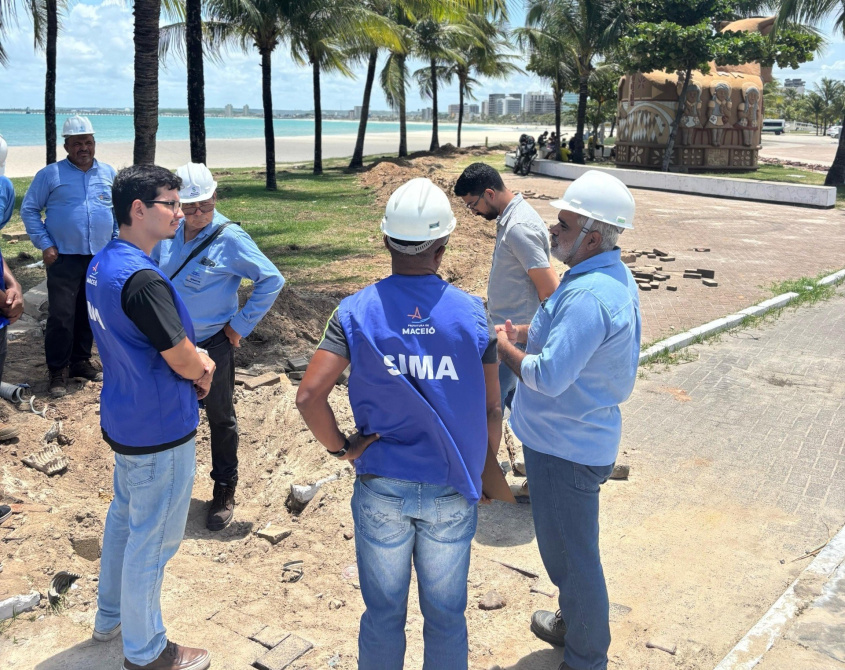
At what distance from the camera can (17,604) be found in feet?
12.0

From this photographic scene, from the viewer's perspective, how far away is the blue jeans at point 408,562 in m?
2.57

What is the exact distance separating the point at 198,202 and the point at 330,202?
16.4 metres

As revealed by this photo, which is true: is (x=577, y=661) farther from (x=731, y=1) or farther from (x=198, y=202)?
(x=731, y=1)

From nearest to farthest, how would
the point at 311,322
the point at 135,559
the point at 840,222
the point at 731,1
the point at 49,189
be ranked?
the point at 135,559, the point at 49,189, the point at 311,322, the point at 840,222, the point at 731,1

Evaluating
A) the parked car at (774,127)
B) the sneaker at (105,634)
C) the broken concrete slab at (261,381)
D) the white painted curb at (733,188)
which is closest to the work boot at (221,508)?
the sneaker at (105,634)

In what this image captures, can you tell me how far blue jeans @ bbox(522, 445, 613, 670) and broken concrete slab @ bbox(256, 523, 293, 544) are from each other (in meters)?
2.07

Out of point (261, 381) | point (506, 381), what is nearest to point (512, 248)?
point (506, 381)

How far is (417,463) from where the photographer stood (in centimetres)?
255

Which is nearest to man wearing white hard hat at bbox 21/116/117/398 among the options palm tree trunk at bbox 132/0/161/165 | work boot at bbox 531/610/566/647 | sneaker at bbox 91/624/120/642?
palm tree trunk at bbox 132/0/161/165

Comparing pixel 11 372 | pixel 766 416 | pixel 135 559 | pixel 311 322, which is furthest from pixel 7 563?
pixel 766 416

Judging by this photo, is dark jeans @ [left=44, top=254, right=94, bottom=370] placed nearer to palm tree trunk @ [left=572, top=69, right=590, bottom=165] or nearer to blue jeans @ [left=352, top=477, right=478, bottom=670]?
blue jeans @ [left=352, top=477, right=478, bottom=670]

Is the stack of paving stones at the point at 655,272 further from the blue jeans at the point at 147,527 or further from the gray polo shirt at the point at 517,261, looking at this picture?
the blue jeans at the point at 147,527

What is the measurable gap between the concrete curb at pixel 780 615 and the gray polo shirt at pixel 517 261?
6.43ft

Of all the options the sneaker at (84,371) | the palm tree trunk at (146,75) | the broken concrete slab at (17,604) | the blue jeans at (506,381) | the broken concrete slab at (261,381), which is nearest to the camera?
the broken concrete slab at (17,604)
